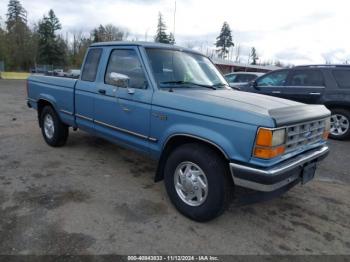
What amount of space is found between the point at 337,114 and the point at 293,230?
5342mm

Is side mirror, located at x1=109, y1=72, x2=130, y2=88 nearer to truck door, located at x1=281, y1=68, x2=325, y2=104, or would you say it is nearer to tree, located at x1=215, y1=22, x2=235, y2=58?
truck door, located at x1=281, y1=68, x2=325, y2=104

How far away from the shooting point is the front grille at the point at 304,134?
3206 mm

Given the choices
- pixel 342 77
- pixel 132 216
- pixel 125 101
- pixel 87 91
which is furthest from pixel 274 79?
pixel 132 216

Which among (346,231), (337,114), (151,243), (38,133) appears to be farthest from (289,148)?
(38,133)

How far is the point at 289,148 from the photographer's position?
3.24 metres

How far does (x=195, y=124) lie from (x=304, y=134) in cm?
122

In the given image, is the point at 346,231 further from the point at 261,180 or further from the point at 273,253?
the point at 261,180

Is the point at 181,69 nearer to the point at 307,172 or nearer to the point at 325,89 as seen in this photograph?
the point at 307,172

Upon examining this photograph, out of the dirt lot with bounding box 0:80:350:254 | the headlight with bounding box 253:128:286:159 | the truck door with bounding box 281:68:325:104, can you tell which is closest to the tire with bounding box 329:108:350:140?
the truck door with bounding box 281:68:325:104

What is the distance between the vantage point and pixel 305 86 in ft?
27.0

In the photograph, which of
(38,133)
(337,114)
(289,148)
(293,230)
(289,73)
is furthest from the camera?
(289,73)

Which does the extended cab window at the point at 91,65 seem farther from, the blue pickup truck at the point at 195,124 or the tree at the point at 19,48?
the tree at the point at 19,48

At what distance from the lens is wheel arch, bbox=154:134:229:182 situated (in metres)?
3.24

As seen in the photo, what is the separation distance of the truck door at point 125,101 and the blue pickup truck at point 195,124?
0.01 metres
